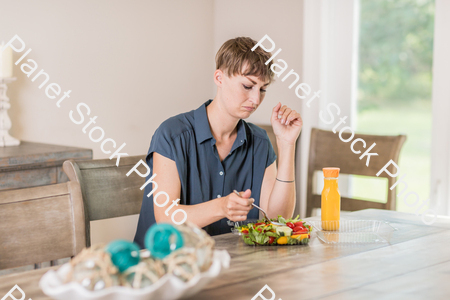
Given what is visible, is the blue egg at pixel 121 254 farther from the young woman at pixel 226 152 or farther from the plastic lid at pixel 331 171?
the plastic lid at pixel 331 171

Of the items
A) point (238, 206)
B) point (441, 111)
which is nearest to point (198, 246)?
point (238, 206)

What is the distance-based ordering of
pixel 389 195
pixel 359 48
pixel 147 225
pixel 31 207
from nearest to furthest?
pixel 31 207 < pixel 147 225 < pixel 389 195 < pixel 359 48

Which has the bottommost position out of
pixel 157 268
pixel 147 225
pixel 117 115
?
pixel 147 225

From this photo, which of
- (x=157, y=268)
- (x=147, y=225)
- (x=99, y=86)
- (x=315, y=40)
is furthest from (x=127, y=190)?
(x=315, y=40)

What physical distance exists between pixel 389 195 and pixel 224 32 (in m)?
1.68

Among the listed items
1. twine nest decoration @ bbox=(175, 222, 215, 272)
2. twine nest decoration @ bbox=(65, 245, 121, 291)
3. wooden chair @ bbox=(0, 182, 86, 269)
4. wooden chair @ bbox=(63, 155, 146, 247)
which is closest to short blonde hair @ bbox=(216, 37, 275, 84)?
wooden chair @ bbox=(63, 155, 146, 247)

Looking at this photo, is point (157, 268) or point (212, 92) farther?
point (212, 92)

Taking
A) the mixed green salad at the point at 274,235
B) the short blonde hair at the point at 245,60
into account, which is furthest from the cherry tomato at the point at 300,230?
the short blonde hair at the point at 245,60

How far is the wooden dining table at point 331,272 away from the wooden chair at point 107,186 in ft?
1.44

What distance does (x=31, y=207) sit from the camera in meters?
1.23

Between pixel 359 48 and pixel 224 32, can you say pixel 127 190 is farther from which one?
pixel 224 32

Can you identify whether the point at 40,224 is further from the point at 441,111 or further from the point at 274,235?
the point at 441,111

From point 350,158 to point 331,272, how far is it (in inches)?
55.9

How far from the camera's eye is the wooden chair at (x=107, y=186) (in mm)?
1553
